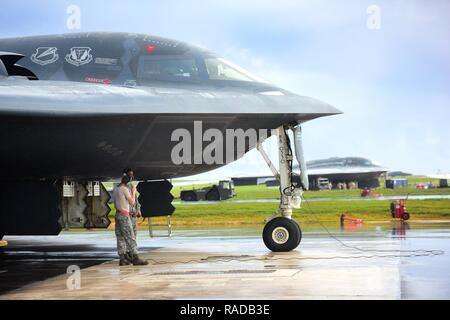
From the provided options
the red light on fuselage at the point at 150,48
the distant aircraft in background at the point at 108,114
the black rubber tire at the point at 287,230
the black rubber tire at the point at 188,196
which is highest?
the red light on fuselage at the point at 150,48

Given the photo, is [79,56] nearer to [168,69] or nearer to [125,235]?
[168,69]

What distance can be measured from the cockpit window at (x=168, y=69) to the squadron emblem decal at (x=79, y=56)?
102 cm

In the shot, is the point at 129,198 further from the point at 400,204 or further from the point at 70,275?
the point at 400,204

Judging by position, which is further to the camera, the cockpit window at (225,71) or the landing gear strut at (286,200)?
the landing gear strut at (286,200)

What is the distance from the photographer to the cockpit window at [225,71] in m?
13.9

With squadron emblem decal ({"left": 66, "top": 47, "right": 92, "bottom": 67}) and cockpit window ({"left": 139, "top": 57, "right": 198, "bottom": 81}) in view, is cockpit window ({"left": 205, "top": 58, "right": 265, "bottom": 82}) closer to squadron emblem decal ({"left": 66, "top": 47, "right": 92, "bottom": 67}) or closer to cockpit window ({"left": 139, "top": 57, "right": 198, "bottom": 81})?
cockpit window ({"left": 139, "top": 57, "right": 198, "bottom": 81})

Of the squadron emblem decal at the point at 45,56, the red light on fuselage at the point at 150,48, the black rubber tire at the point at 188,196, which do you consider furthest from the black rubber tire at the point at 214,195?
the squadron emblem decal at the point at 45,56

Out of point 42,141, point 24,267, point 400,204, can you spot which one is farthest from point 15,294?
point 400,204

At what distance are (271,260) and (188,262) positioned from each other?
1535 millimetres

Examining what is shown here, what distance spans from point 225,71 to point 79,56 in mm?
2799

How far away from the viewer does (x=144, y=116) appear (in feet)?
39.8

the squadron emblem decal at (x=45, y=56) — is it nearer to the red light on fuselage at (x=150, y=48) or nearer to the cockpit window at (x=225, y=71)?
the red light on fuselage at (x=150, y=48)

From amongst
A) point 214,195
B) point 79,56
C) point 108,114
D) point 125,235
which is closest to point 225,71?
point 79,56
